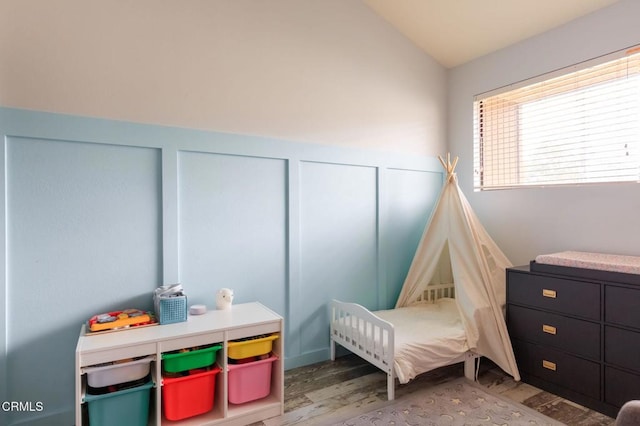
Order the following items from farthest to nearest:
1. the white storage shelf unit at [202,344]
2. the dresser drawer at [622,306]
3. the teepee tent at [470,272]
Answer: the teepee tent at [470,272] → the dresser drawer at [622,306] → the white storage shelf unit at [202,344]

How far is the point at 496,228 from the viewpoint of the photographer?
3281 mm

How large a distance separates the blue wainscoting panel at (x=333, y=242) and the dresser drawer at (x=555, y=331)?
1125 millimetres

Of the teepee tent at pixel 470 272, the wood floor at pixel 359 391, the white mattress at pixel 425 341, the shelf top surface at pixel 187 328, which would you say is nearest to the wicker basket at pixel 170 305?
the shelf top surface at pixel 187 328

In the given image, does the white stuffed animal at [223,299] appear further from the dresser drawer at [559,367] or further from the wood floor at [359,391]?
the dresser drawer at [559,367]

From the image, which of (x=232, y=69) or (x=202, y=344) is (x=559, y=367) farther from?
(x=232, y=69)

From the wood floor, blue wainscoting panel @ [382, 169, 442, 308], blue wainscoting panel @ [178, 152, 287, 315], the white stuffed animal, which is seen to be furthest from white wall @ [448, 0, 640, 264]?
the white stuffed animal

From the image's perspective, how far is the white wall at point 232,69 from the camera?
2.00 meters

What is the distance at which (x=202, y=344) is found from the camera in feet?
6.57

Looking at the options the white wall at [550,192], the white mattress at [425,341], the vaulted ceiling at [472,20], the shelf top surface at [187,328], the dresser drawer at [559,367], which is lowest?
the dresser drawer at [559,367]

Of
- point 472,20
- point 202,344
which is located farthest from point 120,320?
point 472,20

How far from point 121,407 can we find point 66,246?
94 cm

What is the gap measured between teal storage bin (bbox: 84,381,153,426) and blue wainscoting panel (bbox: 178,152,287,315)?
0.67 metres

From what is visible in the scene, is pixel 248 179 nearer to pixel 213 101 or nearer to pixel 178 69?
pixel 213 101

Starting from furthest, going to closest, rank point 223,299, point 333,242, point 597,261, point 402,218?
point 402,218 < point 333,242 < point 223,299 < point 597,261
